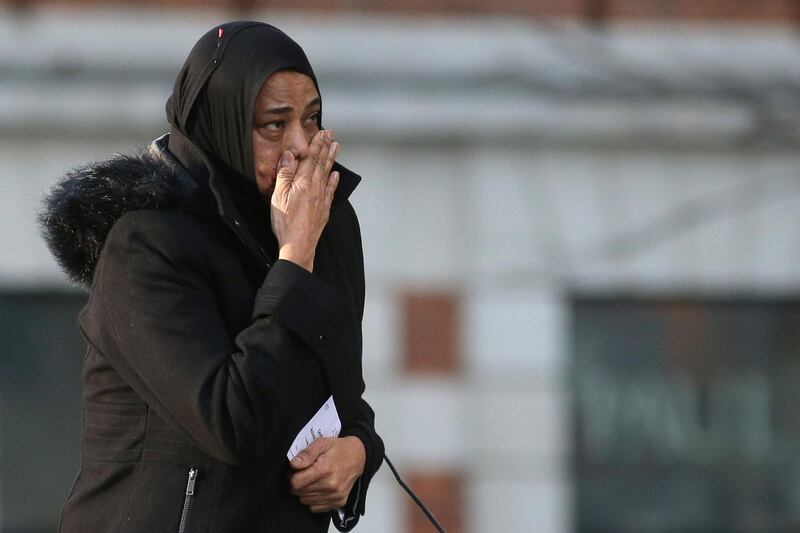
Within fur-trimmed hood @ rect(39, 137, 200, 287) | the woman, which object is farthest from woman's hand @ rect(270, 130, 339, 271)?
fur-trimmed hood @ rect(39, 137, 200, 287)

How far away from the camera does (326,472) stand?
8.21 feet

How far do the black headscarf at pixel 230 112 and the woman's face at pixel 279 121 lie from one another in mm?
21

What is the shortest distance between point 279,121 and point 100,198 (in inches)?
13.6

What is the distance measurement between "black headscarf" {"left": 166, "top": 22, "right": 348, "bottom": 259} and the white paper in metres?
0.30

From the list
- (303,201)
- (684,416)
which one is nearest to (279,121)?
(303,201)

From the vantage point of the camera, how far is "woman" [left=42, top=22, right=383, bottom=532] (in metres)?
2.34

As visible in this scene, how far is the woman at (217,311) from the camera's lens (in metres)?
2.34

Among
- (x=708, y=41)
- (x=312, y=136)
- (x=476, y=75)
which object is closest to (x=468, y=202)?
(x=476, y=75)

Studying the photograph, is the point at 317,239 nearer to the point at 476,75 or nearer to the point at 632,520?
the point at 476,75

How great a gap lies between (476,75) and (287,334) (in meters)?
4.77

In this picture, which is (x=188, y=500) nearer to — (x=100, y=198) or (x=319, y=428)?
(x=319, y=428)

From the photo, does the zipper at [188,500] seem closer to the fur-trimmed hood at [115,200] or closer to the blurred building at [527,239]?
the fur-trimmed hood at [115,200]

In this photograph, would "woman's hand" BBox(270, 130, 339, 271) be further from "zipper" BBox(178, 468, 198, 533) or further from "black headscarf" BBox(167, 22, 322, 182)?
"zipper" BBox(178, 468, 198, 533)

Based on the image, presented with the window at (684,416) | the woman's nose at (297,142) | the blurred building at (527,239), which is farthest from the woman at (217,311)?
the window at (684,416)
